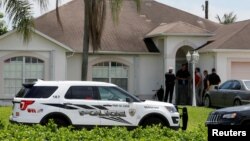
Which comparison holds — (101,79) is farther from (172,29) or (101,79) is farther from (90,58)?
(172,29)

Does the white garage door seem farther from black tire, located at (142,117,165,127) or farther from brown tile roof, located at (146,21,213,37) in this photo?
black tire, located at (142,117,165,127)

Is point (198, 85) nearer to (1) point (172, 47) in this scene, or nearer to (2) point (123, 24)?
(1) point (172, 47)

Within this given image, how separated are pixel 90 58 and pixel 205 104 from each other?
21.9 feet

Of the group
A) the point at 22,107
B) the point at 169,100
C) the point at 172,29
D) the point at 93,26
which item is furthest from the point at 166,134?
the point at 172,29

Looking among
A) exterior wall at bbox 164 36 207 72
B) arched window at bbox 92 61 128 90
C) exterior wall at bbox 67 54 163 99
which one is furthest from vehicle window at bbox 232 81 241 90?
arched window at bbox 92 61 128 90

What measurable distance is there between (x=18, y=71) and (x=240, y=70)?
11118 mm

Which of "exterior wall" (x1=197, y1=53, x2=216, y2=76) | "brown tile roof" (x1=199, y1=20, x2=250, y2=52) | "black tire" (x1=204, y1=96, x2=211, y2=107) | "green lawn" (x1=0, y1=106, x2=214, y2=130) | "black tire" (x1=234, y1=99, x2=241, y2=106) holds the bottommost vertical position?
"green lawn" (x1=0, y1=106, x2=214, y2=130)

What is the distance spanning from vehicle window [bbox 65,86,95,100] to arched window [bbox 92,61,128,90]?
14.4m

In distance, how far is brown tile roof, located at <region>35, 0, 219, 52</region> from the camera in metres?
30.8

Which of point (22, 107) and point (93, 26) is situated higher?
point (93, 26)

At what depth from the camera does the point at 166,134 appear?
988 centimetres

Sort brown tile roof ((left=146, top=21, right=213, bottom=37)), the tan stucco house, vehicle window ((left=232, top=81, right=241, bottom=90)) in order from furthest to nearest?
brown tile roof ((left=146, top=21, right=213, bottom=37)), the tan stucco house, vehicle window ((left=232, top=81, right=241, bottom=90))

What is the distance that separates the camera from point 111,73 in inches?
1207

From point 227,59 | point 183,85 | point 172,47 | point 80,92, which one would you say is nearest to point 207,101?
point 183,85
